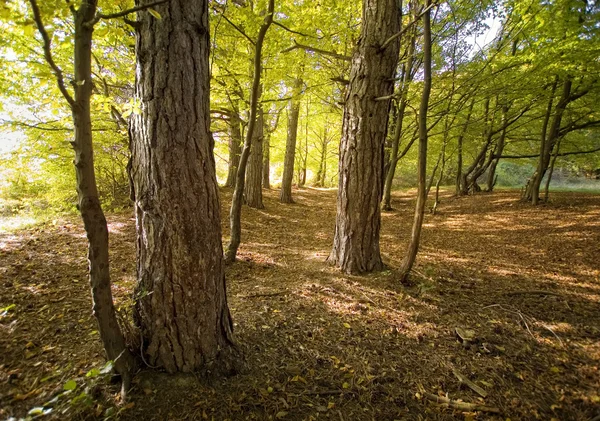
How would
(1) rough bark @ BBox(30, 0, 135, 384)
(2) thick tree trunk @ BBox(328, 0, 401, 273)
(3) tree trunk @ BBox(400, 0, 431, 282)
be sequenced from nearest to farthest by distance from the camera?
(1) rough bark @ BBox(30, 0, 135, 384)
(3) tree trunk @ BBox(400, 0, 431, 282)
(2) thick tree trunk @ BBox(328, 0, 401, 273)

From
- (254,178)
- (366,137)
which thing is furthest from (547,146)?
(254,178)

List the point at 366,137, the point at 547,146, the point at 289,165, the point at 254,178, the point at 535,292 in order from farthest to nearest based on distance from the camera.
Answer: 1. the point at 289,165
2. the point at 547,146
3. the point at 254,178
4. the point at 366,137
5. the point at 535,292

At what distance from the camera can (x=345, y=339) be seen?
2619mm

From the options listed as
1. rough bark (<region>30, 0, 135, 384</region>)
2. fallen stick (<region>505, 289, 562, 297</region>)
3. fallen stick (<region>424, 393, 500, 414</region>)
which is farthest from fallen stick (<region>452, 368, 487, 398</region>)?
rough bark (<region>30, 0, 135, 384</region>)

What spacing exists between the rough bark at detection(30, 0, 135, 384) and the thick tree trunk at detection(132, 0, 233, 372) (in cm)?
21

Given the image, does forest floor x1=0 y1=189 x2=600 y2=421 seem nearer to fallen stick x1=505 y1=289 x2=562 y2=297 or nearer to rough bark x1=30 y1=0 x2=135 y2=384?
fallen stick x1=505 y1=289 x2=562 y2=297

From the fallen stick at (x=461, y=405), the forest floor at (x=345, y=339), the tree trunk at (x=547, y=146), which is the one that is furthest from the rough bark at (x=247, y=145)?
the tree trunk at (x=547, y=146)

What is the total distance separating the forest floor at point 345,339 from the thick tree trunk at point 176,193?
348 mm

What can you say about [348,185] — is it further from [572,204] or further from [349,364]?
[572,204]

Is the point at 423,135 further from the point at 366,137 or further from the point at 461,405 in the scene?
the point at 461,405

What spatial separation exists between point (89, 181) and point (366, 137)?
125 inches

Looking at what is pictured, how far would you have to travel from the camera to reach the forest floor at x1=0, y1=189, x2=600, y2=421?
1877 mm

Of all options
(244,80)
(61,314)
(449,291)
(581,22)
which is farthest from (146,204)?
(581,22)

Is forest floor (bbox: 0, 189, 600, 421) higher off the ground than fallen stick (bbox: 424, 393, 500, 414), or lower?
higher
